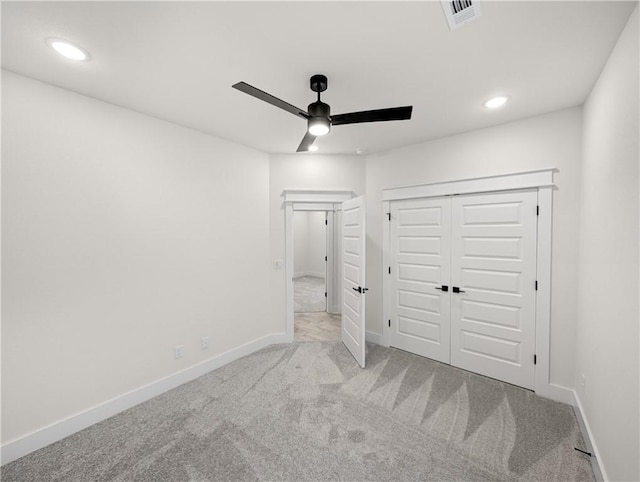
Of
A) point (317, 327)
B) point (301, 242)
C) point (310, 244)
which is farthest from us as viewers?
point (310, 244)

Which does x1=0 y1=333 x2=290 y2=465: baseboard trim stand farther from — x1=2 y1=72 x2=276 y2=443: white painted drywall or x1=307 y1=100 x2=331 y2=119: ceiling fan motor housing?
x1=307 y1=100 x2=331 y2=119: ceiling fan motor housing

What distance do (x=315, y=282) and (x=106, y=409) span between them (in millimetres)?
6264

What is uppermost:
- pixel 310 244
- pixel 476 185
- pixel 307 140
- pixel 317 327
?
pixel 307 140

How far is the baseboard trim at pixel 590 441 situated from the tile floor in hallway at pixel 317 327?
2.57m

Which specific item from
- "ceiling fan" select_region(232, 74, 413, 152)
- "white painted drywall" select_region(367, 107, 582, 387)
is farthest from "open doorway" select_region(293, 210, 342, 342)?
"ceiling fan" select_region(232, 74, 413, 152)

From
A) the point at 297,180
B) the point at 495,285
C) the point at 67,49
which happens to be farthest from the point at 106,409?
the point at 495,285

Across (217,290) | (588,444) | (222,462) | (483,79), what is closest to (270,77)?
(483,79)

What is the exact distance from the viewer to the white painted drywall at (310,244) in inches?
355

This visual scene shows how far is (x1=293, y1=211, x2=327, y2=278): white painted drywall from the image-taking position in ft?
29.6

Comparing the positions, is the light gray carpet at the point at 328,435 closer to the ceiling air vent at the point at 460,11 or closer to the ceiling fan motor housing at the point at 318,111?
the ceiling fan motor housing at the point at 318,111

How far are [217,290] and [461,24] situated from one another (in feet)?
10.3

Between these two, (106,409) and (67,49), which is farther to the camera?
(106,409)

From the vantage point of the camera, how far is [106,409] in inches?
91.3

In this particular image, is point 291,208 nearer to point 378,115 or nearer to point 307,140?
point 307,140
